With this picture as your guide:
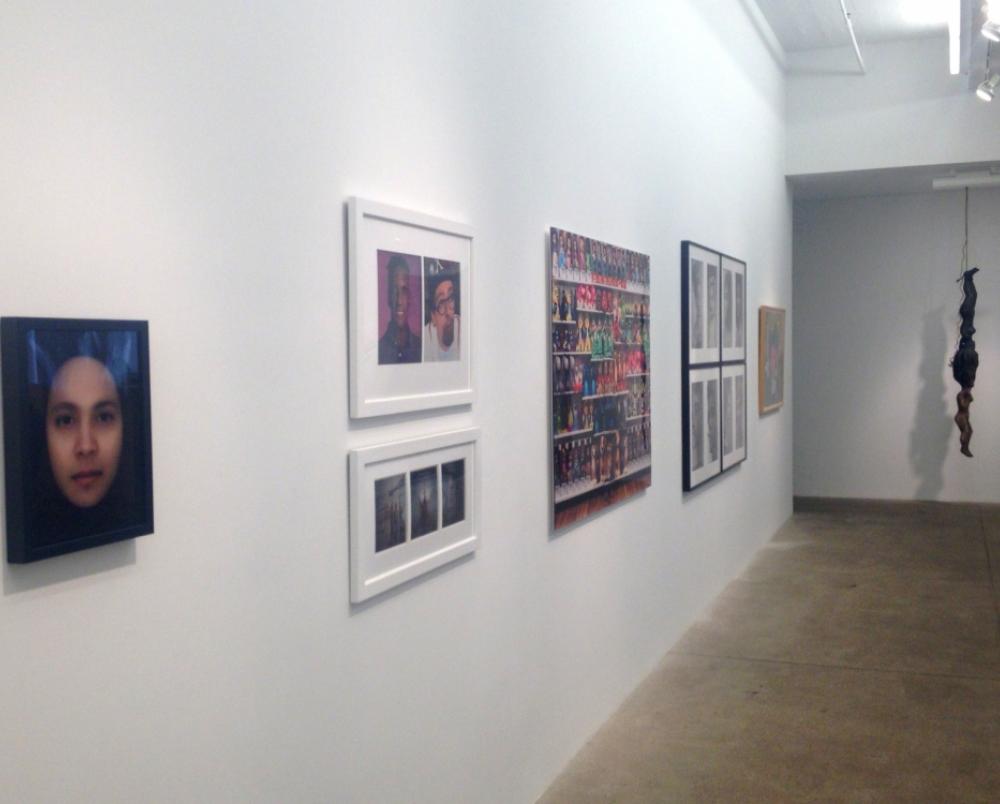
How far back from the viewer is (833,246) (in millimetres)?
13297

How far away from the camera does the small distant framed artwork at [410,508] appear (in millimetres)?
3189

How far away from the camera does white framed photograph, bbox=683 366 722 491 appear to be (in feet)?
23.0

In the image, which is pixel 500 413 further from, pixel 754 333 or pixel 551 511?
pixel 754 333

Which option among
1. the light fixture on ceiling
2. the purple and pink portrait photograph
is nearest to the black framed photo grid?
the light fixture on ceiling

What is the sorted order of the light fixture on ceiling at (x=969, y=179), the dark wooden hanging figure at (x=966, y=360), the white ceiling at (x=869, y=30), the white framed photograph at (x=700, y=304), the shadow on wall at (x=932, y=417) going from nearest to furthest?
1. the white framed photograph at (x=700, y=304)
2. the white ceiling at (x=869, y=30)
3. the light fixture on ceiling at (x=969, y=179)
4. the dark wooden hanging figure at (x=966, y=360)
5. the shadow on wall at (x=932, y=417)

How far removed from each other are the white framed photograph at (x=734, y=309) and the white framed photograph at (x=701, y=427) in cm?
50

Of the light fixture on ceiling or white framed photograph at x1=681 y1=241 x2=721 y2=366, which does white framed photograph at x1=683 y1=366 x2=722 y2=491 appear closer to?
white framed photograph at x1=681 y1=241 x2=721 y2=366

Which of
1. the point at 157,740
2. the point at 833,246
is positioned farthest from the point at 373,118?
the point at 833,246

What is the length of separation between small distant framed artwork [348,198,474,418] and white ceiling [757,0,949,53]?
6.54m

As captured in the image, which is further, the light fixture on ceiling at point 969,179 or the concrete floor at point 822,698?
the light fixture on ceiling at point 969,179

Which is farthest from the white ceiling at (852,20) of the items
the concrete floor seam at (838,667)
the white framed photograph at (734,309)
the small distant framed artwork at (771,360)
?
the concrete floor seam at (838,667)

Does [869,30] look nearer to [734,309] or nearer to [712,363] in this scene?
[734,309]

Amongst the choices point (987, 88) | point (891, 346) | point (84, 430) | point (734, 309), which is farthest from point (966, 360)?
point (84, 430)

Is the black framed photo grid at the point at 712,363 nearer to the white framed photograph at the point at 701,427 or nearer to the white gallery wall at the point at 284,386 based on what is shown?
the white framed photograph at the point at 701,427
